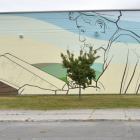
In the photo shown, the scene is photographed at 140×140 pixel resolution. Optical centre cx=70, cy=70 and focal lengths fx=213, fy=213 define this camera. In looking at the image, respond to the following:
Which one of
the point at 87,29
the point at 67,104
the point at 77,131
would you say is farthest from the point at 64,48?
the point at 77,131

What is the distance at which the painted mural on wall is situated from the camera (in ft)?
78.8

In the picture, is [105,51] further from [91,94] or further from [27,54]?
[27,54]

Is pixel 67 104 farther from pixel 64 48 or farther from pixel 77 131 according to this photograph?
pixel 64 48

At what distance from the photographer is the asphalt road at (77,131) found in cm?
655

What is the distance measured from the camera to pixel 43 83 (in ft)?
80.3

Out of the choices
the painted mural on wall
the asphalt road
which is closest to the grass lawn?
the asphalt road

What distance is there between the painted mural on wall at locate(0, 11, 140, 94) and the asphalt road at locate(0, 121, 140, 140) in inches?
611

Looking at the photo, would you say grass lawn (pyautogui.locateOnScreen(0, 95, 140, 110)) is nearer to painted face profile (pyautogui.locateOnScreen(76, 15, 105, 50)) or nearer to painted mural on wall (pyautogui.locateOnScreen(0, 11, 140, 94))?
painted mural on wall (pyautogui.locateOnScreen(0, 11, 140, 94))

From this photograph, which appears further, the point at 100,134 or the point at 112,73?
the point at 112,73

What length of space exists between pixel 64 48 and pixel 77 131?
17611 millimetres

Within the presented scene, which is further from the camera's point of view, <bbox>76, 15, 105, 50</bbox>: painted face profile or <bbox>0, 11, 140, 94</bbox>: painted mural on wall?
<bbox>76, 15, 105, 50</bbox>: painted face profile

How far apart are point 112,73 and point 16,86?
442 inches

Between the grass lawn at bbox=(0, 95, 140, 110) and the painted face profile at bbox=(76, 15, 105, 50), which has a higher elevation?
the painted face profile at bbox=(76, 15, 105, 50)

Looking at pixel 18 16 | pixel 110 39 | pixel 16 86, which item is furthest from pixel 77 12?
pixel 16 86
